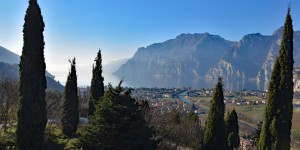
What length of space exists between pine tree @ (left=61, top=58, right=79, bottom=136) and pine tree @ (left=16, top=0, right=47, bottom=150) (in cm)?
920

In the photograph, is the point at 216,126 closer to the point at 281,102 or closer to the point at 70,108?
the point at 281,102

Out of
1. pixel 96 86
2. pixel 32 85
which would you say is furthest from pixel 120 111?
pixel 96 86

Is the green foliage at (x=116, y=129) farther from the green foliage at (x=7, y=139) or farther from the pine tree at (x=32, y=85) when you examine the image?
the green foliage at (x=7, y=139)

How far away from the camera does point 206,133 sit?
64.5ft

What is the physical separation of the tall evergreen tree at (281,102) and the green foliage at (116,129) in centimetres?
752

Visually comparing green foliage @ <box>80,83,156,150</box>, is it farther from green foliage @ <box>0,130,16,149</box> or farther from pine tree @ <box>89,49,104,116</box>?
pine tree @ <box>89,49,104,116</box>

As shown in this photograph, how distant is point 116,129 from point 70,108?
17059 millimetres

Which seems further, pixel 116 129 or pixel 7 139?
pixel 7 139

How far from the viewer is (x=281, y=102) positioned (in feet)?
55.6

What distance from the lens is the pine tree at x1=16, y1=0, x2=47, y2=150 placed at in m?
18.1

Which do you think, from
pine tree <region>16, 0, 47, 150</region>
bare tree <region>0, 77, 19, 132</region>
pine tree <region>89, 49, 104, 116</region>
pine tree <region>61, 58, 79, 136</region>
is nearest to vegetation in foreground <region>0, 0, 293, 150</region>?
pine tree <region>16, 0, 47, 150</region>

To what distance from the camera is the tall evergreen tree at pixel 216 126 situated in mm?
19281

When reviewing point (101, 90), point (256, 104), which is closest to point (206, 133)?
point (101, 90)

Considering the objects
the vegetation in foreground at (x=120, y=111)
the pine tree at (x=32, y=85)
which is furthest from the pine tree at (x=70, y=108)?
the pine tree at (x=32, y=85)
